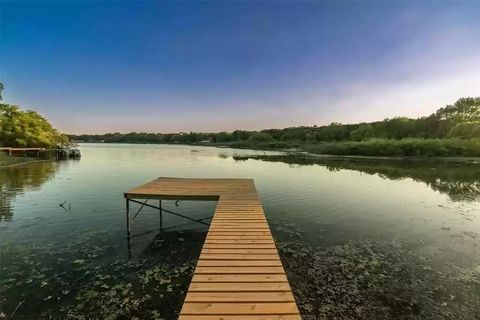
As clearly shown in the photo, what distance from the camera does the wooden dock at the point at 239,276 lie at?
3.32 m

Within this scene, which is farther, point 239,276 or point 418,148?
point 418,148

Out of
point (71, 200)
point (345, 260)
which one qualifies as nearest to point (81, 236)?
point (71, 200)

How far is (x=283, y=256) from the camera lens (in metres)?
7.87

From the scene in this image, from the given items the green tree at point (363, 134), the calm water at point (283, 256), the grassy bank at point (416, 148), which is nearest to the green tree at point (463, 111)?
the green tree at point (363, 134)

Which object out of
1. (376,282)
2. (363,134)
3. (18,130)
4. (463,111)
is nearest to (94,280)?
(376,282)

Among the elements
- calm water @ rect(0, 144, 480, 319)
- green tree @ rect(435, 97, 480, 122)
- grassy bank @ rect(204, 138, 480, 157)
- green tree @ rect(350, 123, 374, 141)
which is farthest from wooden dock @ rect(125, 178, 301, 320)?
green tree @ rect(435, 97, 480, 122)

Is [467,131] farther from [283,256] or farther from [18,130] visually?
[18,130]

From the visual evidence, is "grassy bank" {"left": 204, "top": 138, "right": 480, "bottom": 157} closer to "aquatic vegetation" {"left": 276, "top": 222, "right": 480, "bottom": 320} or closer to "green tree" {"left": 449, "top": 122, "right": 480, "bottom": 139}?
"green tree" {"left": 449, "top": 122, "right": 480, "bottom": 139}

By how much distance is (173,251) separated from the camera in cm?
828

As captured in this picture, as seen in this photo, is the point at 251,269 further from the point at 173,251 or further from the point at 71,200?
the point at 71,200

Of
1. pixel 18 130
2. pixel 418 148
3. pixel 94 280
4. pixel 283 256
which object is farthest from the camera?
pixel 418 148

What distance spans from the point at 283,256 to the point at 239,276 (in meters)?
3.95

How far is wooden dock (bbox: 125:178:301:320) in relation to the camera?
332 cm

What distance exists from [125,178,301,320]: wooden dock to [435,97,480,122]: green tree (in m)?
78.2
